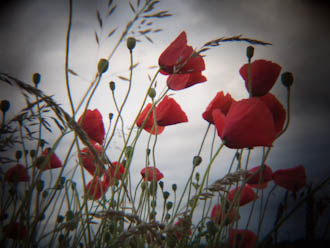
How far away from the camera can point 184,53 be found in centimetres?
64

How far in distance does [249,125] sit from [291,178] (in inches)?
17.5

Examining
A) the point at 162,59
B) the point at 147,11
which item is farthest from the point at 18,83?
the point at 162,59

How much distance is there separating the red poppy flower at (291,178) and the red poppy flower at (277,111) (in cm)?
30

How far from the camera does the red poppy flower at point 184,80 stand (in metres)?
0.69

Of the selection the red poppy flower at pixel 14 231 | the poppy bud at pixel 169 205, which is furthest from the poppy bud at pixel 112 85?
the poppy bud at pixel 169 205

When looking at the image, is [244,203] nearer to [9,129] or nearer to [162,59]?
[162,59]

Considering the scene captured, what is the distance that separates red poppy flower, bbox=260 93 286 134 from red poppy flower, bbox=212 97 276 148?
15cm

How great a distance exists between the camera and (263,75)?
63 cm

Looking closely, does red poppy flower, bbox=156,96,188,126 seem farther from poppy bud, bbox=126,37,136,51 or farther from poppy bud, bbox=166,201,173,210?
poppy bud, bbox=166,201,173,210

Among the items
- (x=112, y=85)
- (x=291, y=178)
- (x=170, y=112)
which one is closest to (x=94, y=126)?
(x=112, y=85)

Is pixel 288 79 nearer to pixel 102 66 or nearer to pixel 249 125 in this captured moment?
pixel 249 125

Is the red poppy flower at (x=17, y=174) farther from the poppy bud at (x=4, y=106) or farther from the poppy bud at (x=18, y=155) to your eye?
the poppy bud at (x=4, y=106)

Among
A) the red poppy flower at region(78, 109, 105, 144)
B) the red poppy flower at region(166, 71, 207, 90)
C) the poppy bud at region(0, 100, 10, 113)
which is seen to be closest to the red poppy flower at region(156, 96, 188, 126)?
the red poppy flower at region(166, 71, 207, 90)

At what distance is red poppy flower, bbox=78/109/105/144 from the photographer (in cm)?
73
